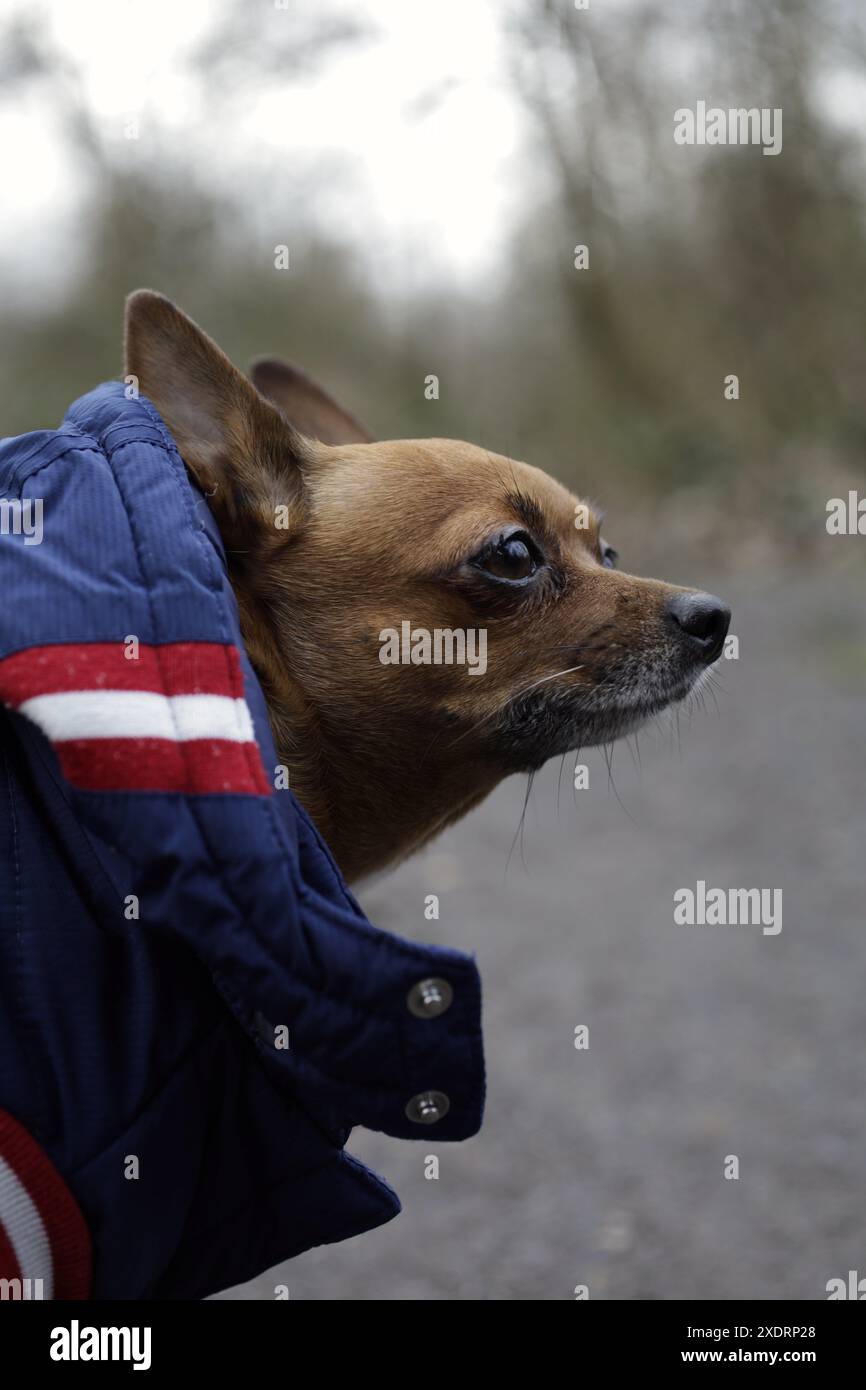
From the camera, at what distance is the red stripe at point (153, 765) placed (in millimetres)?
1607

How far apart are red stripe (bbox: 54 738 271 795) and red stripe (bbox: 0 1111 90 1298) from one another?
50cm

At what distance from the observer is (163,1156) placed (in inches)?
72.4

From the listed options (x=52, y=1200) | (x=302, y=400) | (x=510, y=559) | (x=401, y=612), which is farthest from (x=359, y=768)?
(x=302, y=400)

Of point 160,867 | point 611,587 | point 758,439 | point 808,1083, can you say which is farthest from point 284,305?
point 160,867

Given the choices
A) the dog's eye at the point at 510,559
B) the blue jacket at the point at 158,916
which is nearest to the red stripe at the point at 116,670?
the blue jacket at the point at 158,916

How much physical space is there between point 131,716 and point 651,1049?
4.49 metres

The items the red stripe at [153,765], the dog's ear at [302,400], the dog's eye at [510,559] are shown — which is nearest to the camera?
the red stripe at [153,765]

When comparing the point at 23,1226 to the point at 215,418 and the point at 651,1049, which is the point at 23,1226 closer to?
the point at 215,418

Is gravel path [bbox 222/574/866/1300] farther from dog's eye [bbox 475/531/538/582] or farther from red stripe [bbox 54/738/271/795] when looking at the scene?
red stripe [bbox 54/738/271/795]

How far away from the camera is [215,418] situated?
234cm

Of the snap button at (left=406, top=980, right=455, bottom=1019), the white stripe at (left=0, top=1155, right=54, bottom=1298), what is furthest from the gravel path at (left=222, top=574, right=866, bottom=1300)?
the white stripe at (left=0, top=1155, right=54, bottom=1298)

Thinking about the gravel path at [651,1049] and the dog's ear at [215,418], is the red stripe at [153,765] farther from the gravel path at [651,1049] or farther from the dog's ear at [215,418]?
the gravel path at [651,1049]
